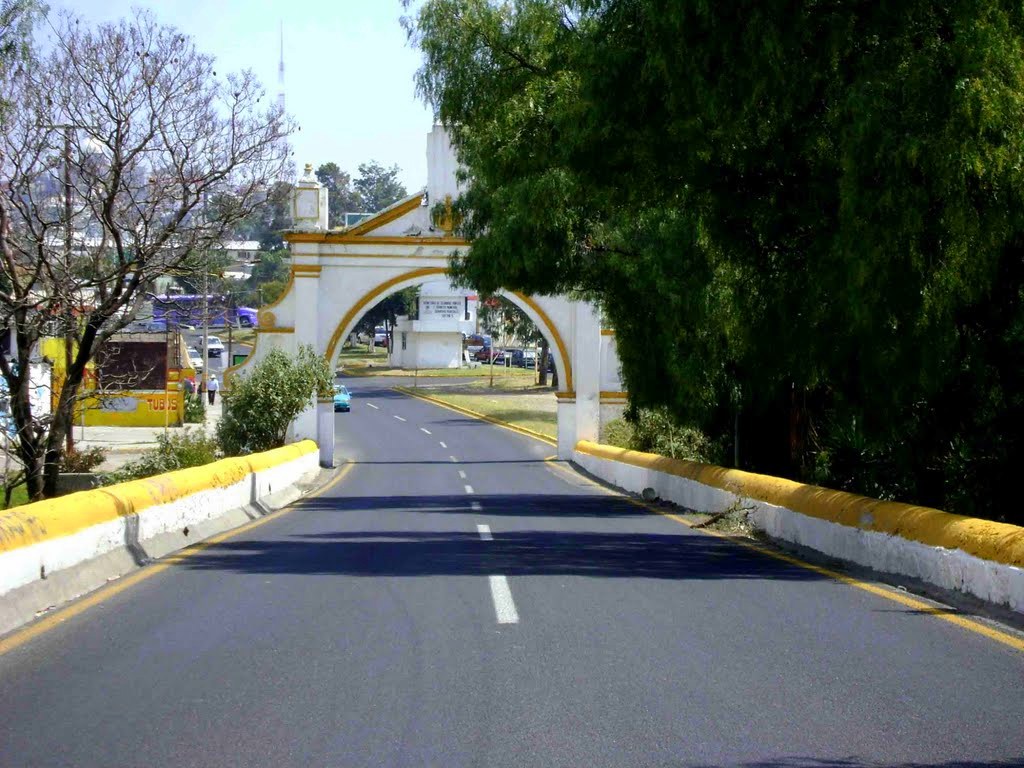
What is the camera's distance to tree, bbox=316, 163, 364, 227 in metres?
144

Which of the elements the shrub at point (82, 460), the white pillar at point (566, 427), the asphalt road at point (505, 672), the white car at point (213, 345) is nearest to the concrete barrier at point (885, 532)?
the asphalt road at point (505, 672)

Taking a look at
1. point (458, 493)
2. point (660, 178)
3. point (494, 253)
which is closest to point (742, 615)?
point (660, 178)

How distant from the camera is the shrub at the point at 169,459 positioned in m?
22.5

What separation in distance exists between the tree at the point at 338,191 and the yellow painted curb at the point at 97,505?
421 feet

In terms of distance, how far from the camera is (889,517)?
12102 mm

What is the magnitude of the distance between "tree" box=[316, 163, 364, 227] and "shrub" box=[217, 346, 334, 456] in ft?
377

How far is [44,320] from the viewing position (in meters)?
17.7

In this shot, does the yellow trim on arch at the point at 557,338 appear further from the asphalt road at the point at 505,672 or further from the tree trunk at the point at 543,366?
the tree trunk at the point at 543,366

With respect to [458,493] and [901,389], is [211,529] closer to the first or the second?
[901,389]

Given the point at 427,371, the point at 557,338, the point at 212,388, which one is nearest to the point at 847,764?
the point at 557,338

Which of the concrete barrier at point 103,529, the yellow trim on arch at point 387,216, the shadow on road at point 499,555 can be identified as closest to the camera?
the concrete barrier at point 103,529

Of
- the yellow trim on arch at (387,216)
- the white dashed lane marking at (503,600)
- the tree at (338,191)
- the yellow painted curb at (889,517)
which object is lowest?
the white dashed lane marking at (503,600)

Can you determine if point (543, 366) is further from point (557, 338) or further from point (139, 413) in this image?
point (557, 338)

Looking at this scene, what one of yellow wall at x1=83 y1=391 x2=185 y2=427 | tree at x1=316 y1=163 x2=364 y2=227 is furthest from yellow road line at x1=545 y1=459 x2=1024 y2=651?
tree at x1=316 y1=163 x2=364 y2=227
